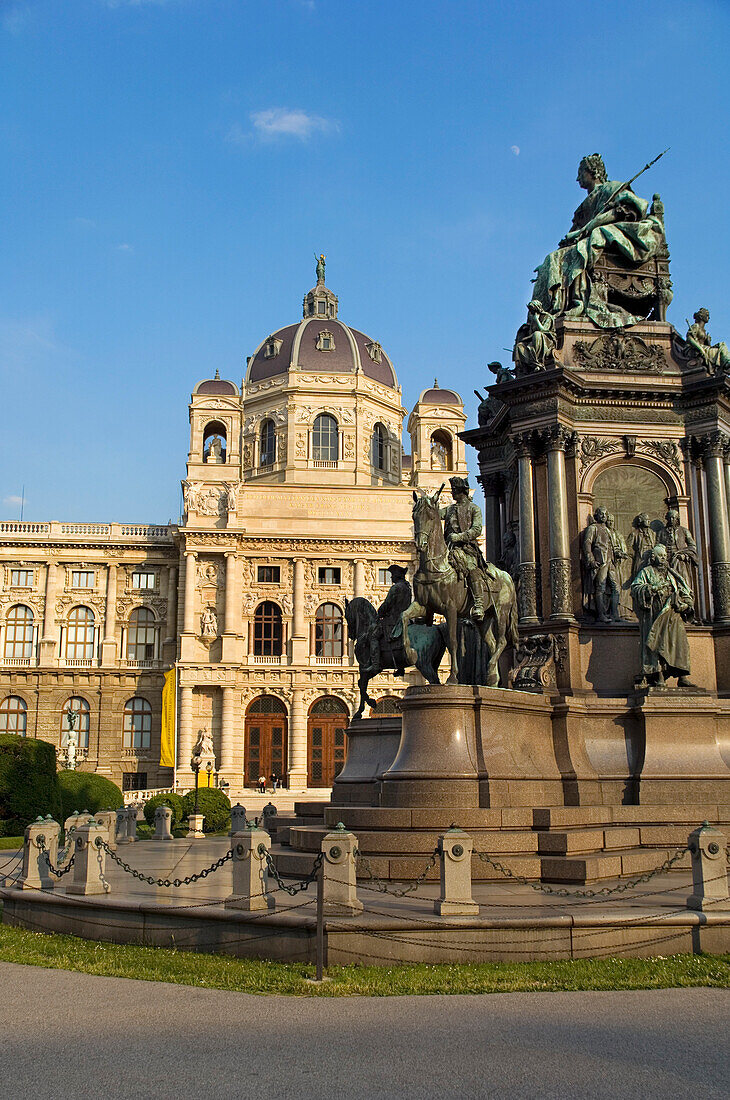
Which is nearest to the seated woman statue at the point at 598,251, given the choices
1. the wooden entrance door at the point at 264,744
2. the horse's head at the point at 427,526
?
the horse's head at the point at 427,526

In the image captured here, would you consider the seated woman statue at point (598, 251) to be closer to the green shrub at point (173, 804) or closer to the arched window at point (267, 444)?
the green shrub at point (173, 804)

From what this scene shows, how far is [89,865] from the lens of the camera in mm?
12391

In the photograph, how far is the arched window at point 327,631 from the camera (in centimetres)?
6619

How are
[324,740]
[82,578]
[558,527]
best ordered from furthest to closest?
[82,578], [324,740], [558,527]

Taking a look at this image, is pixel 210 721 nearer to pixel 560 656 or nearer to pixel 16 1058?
pixel 560 656

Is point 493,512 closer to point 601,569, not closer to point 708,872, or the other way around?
point 601,569

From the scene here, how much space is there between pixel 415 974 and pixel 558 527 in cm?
891

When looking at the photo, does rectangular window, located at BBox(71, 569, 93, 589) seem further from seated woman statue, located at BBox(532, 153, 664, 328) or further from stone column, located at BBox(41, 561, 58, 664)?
seated woman statue, located at BBox(532, 153, 664, 328)

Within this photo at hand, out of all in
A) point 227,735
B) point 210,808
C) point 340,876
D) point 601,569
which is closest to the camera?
point 340,876

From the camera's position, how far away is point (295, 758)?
205 ft

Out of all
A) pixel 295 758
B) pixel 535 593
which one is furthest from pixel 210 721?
pixel 535 593

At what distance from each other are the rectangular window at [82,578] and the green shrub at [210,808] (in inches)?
1353

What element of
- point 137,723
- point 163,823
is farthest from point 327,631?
point 163,823

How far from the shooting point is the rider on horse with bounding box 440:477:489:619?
50.3ft
